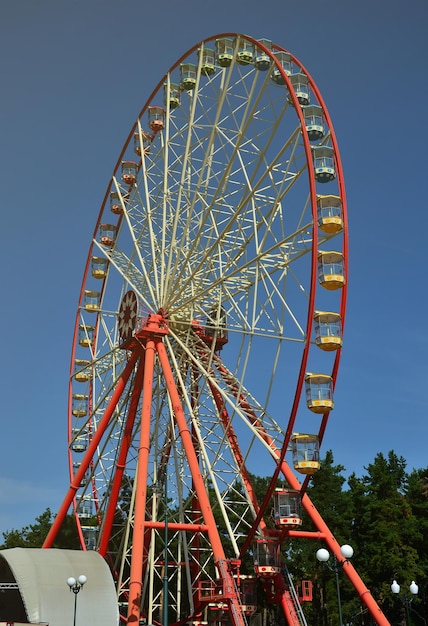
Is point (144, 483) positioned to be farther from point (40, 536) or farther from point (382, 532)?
point (40, 536)

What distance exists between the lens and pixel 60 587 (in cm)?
2545

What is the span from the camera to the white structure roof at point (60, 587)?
24750mm

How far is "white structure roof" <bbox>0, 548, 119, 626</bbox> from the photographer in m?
24.8

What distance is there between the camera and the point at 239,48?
29797mm

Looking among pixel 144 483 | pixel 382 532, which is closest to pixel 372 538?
pixel 382 532

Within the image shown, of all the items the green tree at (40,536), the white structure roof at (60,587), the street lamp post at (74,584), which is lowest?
the green tree at (40,536)

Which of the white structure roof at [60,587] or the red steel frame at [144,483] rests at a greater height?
the red steel frame at [144,483]

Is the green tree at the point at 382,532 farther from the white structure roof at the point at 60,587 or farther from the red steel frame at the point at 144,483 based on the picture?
the white structure roof at the point at 60,587

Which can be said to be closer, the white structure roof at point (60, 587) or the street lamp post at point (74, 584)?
the street lamp post at point (74, 584)

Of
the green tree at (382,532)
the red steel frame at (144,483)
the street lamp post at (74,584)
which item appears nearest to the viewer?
the street lamp post at (74,584)

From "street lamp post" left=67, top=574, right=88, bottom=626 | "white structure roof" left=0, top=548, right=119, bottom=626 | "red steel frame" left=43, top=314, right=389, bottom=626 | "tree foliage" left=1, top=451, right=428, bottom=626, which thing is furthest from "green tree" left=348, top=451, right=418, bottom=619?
"street lamp post" left=67, top=574, right=88, bottom=626

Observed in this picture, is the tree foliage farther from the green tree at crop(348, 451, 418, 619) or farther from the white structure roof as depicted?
the white structure roof

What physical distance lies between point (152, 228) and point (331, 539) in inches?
563

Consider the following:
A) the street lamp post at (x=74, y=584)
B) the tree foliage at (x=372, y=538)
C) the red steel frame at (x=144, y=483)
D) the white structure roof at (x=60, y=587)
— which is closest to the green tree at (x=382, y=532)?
the tree foliage at (x=372, y=538)
